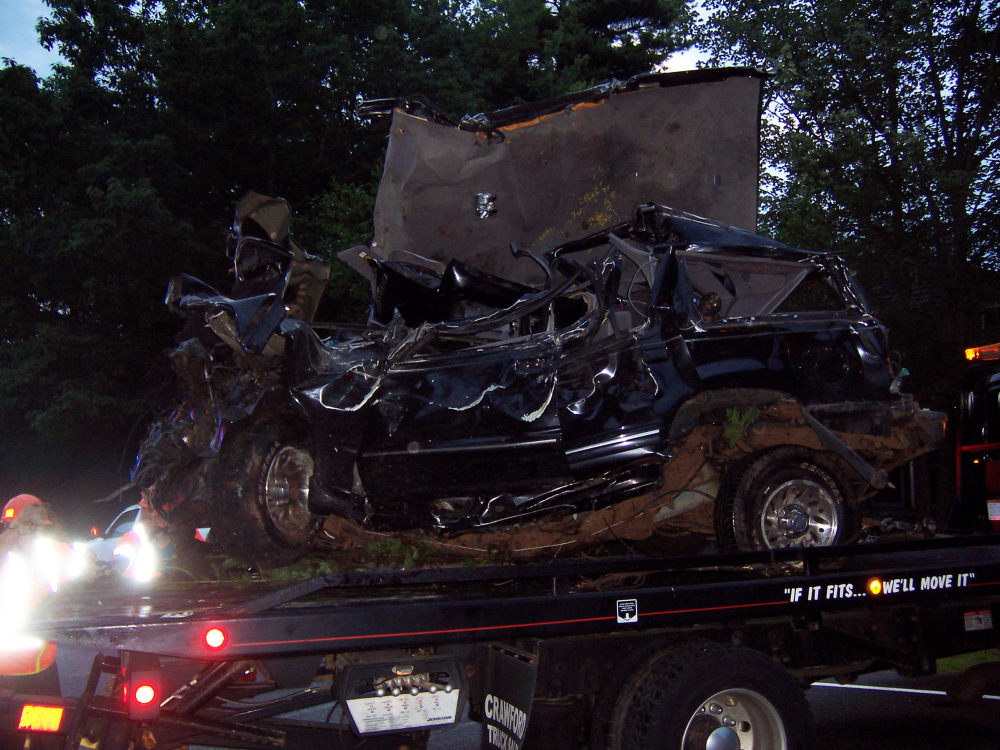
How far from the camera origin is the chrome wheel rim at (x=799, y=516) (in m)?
4.67

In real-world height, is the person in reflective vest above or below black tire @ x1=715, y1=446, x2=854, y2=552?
below

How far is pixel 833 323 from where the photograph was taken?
16.9 feet

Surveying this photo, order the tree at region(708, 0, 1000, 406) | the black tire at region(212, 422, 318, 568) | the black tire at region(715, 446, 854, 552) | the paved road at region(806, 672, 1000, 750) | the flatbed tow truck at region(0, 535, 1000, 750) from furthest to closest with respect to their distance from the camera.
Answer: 1. the tree at region(708, 0, 1000, 406)
2. the paved road at region(806, 672, 1000, 750)
3. the black tire at region(715, 446, 854, 552)
4. the black tire at region(212, 422, 318, 568)
5. the flatbed tow truck at region(0, 535, 1000, 750)

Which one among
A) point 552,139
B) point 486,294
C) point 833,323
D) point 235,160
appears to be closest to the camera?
point 833,323

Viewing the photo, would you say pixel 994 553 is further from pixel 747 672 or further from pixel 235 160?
pixel 235 160

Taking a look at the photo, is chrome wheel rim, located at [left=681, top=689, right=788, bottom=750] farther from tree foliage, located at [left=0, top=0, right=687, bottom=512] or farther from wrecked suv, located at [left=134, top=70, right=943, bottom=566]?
tree foliage, located at [left=0, top=0, right=687, bottom=512]

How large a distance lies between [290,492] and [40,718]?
163 cm

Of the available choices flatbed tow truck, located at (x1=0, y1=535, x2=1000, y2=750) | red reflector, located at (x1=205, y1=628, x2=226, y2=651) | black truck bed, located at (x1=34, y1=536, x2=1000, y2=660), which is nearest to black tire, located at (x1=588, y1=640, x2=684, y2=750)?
flatbed tow truck, located at (x1=0, y1=535, x2=1000, y2=750)

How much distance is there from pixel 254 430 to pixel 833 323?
3321 mm

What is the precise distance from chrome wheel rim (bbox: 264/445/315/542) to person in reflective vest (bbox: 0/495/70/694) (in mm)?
1102

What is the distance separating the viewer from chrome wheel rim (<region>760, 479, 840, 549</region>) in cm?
467

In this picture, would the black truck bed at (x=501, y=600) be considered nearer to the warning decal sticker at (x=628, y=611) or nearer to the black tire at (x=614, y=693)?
the warning decal sticker at (x=628, y=611)

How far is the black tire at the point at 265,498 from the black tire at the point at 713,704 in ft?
6.40

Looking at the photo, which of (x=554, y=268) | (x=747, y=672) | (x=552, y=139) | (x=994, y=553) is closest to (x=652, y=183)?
(x=552, y=139)
